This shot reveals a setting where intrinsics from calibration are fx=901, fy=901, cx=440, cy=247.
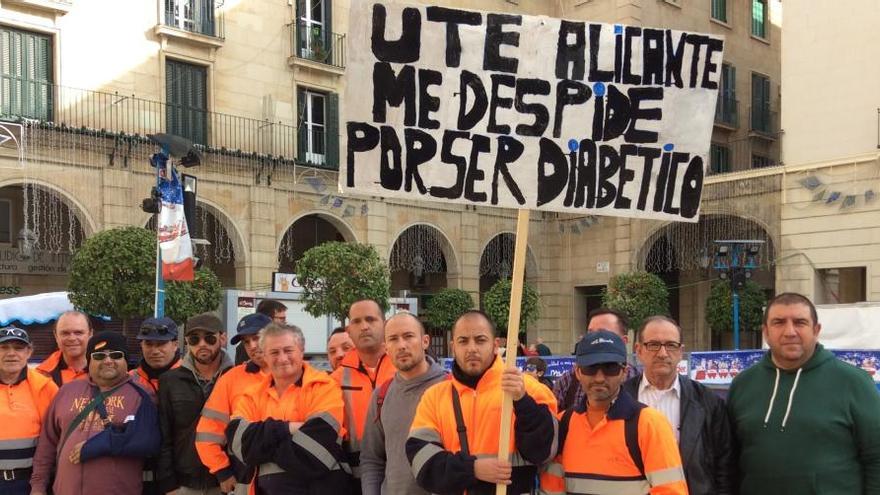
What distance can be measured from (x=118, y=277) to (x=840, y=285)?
1756 centimetres

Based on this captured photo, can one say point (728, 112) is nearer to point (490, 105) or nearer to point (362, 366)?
point (362, 366)

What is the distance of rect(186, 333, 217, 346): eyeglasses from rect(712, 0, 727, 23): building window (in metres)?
26.8

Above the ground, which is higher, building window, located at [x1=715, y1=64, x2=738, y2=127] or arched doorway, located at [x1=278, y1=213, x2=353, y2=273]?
building window, located at [x1=715, y1=64, x2=738, y2=127]

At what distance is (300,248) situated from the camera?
25203 mm

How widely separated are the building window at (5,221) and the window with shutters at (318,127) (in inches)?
275

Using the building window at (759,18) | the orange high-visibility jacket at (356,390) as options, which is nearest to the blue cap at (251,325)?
the orange high-visibility jacket at (356,390)

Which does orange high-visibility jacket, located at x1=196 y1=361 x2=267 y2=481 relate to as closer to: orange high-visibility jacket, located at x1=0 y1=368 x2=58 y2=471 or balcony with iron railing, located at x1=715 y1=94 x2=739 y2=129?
orange high-visibility jacket, located at x1=0 y1=368 x2=58 y2=471

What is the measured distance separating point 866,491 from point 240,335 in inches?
140

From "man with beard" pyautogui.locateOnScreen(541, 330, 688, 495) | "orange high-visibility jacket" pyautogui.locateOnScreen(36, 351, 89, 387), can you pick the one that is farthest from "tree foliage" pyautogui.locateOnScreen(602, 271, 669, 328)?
"man with beard" pyautogui.locateOnScreen(541, 330, 688, 495)

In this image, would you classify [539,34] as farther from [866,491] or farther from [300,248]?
[300,248]

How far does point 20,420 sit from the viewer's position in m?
5.36

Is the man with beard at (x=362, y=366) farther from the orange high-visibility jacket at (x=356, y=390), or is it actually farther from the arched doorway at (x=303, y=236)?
the arched doorway at (x=303, y=236)

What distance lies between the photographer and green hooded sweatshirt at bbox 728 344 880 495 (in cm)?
383

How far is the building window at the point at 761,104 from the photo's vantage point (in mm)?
29484
